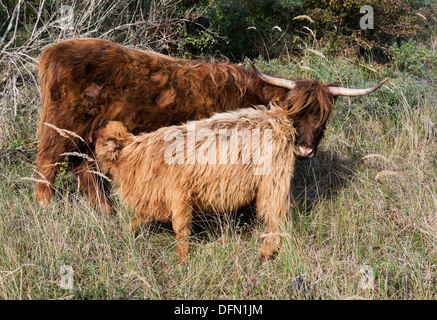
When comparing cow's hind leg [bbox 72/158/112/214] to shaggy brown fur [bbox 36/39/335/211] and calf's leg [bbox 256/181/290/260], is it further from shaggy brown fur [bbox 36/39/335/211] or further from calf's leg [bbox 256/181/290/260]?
calf's leg [bbox 256/181/290/260]

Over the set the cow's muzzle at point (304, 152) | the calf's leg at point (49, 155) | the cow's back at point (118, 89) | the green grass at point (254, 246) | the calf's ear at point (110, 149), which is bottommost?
the green grass at point (254, 246)

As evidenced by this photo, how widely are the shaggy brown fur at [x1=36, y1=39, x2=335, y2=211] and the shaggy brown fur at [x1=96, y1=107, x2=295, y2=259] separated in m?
0.40

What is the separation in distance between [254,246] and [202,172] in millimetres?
812

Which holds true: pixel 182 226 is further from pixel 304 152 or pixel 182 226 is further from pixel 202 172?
pixel 304 152

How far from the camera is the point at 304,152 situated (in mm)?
3424

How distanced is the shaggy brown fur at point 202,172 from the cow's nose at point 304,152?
83 mm

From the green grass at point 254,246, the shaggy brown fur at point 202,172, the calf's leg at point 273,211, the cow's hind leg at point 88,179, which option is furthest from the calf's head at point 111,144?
the calf's leg at point 273,211

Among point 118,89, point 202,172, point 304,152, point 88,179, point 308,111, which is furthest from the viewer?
→ point 88,179

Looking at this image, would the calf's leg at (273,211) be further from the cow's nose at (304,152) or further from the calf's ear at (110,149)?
the calf's ear at (110,149)

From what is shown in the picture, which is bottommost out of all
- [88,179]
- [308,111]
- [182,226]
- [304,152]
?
[88,179]

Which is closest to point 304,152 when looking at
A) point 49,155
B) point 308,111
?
point 308,111

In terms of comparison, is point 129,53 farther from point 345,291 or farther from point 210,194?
point 345,291

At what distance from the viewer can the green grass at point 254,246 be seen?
2.76 metres

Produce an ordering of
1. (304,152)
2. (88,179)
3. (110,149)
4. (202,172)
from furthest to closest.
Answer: (88,179)
(304,152)
(110,149)
(202,172)
